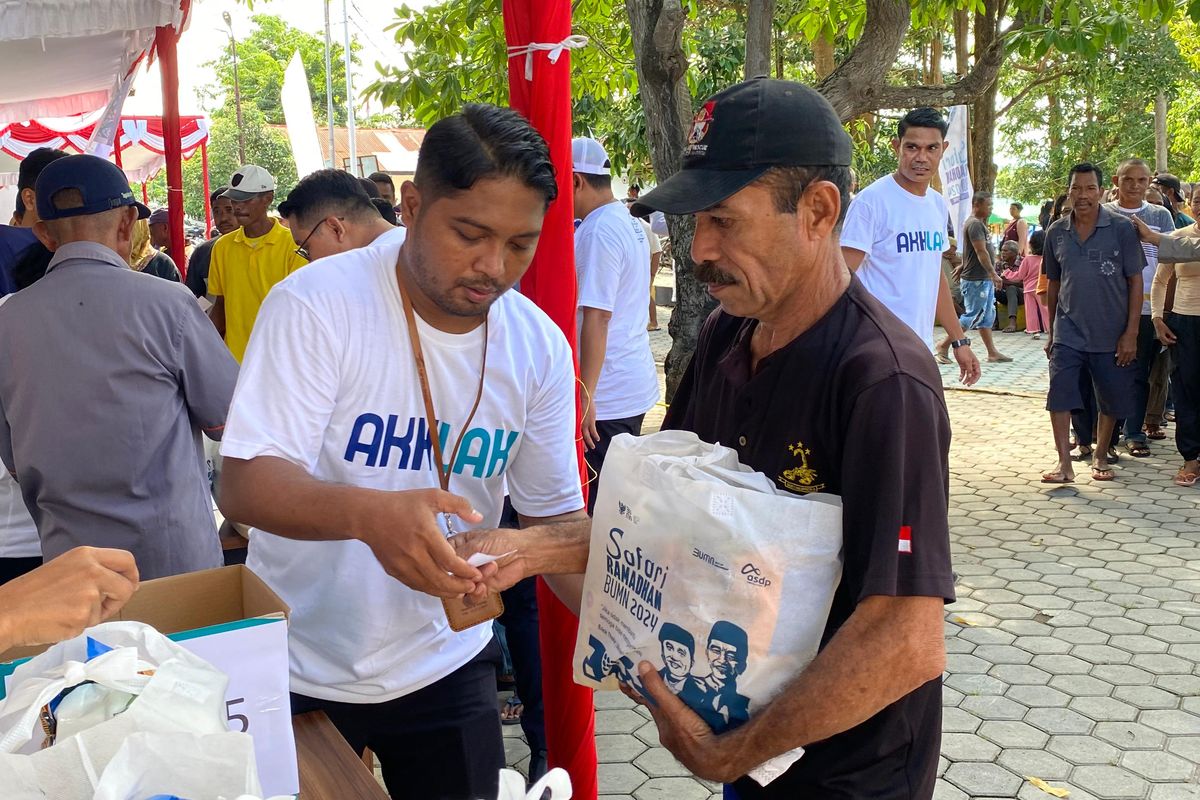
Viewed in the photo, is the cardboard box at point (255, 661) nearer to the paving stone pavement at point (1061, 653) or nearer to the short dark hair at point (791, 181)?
the short dark hair at point (791, 181)

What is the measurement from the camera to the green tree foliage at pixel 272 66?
6075 centimetres

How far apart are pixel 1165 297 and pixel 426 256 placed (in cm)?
708

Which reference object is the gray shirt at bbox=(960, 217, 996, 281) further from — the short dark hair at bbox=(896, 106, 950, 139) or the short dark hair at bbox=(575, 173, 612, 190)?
the short dark hair at bbox=(575, 173, 612, 190)

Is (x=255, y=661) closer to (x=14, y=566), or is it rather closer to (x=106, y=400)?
(x=106, y=400)

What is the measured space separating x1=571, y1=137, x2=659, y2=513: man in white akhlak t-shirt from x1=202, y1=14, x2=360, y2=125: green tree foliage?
60.1 metres

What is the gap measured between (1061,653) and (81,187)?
171 inches

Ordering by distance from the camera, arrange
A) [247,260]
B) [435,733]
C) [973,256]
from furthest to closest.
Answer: [973,256]
[247,260]
[435,733]

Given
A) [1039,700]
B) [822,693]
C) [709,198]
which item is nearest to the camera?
[822,693]

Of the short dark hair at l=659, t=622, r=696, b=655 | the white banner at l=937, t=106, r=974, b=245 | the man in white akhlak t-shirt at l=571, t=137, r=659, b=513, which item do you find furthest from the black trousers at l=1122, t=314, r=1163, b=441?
the short dark hair at l=659, t=622, r=696, b=655

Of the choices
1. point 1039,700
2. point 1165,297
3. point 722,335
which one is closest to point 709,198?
point 722,335

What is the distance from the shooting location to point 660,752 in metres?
3.82

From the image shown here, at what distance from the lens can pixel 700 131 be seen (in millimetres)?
1703

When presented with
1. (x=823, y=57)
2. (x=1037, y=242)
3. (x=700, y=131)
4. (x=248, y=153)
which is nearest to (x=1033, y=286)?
(x=1037, y=242)

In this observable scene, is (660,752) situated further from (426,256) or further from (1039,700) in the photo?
(426,256)
